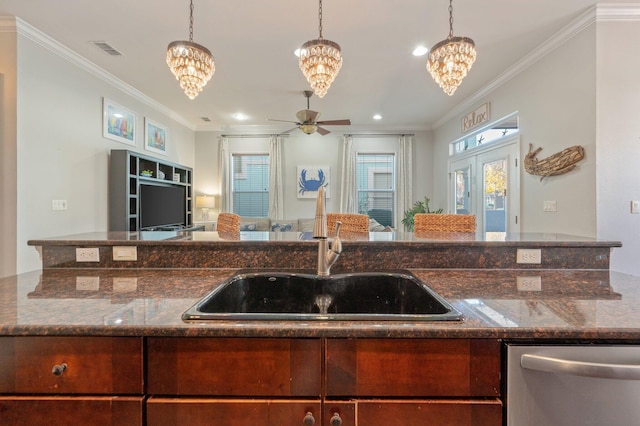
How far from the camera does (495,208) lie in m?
4.23

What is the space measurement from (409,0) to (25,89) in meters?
3.67

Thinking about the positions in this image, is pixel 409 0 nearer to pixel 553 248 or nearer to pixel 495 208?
pixel 553 248

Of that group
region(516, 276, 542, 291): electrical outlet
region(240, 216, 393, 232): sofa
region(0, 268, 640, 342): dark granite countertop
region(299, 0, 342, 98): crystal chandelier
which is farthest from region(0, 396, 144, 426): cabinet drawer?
region(240, 216, 393, 232): sofa

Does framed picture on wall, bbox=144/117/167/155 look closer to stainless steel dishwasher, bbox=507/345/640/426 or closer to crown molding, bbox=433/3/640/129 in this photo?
crown molding, bbox=433/3/640/129

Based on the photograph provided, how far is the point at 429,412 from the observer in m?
0.74

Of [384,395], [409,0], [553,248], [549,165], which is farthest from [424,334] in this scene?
[549,165]

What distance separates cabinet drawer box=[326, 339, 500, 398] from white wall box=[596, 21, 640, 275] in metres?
2.78

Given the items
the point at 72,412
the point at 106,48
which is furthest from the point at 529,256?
the point at 106,48

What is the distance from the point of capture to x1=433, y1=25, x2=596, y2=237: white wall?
268 centimetres

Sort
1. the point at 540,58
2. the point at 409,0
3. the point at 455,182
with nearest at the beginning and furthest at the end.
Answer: the point at 409,0 < the point at 540,58 < the point at 455,182

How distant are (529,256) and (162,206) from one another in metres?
5.06

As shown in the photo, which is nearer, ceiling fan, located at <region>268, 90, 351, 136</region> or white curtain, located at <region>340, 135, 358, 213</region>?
ceiling fan, located at <region>268, 90, 351, 136</region>

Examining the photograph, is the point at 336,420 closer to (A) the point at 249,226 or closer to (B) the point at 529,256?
(B) the point at 529,256

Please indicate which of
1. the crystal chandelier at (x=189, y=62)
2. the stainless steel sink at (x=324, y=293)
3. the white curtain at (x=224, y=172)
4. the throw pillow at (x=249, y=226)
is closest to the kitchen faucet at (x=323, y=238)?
the stainless steel sink at (x=324, y=293)
